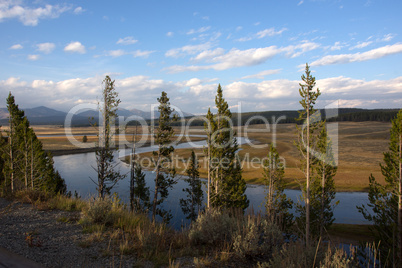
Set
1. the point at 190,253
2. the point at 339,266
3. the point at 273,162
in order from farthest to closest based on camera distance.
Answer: the point at 273,162 → the point at 190,253 → the point at 339,266

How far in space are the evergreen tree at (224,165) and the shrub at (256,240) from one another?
1876 cm

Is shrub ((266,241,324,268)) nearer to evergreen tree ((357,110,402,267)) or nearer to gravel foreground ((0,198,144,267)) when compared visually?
gravel foreground ((0,198,144,267))

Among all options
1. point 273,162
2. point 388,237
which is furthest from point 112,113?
point 388,237

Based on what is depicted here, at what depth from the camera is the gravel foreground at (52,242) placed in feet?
15.5

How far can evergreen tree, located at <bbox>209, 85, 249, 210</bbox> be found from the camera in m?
25.7

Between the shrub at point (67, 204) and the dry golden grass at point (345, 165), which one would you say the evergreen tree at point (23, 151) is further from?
the dry golden grass at point (345, 165)

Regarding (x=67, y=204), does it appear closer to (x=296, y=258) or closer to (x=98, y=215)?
(x=98, y=215)

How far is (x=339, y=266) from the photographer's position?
3951 millimetres

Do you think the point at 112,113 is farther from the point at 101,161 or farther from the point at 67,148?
the point at 67,148

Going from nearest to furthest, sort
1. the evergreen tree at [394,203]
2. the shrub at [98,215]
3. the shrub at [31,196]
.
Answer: the shrub at [98,215] → the shrub at [31,196] → the evergreen tree at [394,203]

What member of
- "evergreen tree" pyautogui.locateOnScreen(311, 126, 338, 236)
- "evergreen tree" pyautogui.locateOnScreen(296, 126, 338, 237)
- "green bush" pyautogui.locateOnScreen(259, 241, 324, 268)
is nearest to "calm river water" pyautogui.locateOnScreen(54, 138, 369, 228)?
"evergreen tree" pyautogui.locateOnScreen(296, 126, 338, 237)

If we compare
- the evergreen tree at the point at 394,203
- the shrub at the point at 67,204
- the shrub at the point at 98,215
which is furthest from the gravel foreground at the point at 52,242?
the evergreen tree at the point at 394,203

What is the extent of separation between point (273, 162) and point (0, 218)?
2369 centimetres

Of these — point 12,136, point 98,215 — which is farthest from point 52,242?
point 12,136
